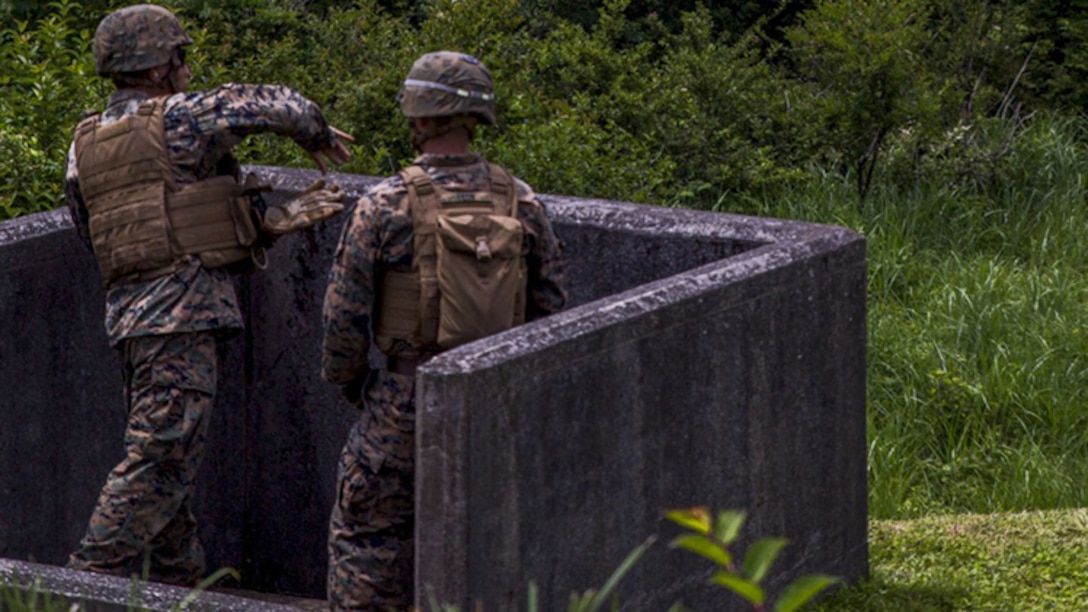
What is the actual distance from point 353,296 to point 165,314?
72cm

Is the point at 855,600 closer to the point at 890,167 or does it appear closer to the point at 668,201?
the point at 668,201

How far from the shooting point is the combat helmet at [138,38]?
17.6ft

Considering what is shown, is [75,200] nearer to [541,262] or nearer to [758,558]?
[541,262]

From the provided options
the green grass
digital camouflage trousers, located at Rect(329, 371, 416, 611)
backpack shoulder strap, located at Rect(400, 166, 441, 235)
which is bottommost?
the green grass

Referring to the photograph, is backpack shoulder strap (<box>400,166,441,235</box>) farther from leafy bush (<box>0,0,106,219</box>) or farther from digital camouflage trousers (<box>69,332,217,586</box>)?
leafy bush (<box>0,0,106,219</box>)

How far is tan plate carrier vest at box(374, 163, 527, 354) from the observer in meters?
4.82

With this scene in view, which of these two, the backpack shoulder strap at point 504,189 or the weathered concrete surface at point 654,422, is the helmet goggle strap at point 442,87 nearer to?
the backpack shoulder strap at point 504,189

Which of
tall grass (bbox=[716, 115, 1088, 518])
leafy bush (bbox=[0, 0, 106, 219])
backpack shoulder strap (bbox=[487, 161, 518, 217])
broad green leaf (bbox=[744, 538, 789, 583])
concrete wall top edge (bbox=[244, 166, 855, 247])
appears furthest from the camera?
leafy bush (bbox=[0, 0, 106, 219])

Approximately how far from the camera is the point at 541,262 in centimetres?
508

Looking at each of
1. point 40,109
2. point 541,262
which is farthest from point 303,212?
point 40,109

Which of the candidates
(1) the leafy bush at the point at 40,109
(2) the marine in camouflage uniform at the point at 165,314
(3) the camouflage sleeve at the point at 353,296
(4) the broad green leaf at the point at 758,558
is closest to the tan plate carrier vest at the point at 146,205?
(2) the marine in camouflage uniform at the point at 165,314

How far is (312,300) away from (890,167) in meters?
4.76

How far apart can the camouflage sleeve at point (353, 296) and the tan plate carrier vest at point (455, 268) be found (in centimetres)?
8

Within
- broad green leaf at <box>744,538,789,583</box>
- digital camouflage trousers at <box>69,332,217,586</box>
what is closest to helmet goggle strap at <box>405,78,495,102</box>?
digital camouflage trousers at <box>69,332,217,586</box>
